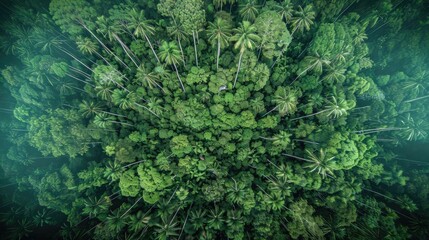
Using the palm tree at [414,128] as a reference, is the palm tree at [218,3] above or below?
above

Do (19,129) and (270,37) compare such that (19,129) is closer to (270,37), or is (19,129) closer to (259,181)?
(259,181)

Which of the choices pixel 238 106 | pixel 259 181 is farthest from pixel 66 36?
pixel 259 181

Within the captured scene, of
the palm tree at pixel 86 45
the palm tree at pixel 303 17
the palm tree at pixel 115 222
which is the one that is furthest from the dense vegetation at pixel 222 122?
the palm tree at pixel 86 45

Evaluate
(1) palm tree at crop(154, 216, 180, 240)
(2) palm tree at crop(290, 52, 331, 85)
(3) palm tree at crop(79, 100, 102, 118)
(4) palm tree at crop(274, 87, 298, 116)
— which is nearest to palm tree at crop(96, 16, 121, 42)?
(3) palm tree at crop(79, 100, 102, 118)

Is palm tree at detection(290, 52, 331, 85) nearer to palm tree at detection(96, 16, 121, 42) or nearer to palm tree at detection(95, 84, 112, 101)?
palm tree at detection(96, 16, 121, 42)

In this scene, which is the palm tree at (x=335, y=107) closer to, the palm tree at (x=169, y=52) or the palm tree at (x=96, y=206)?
the palm tree at (x=169, y=52)

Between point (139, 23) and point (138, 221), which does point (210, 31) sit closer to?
point (139, 23)
